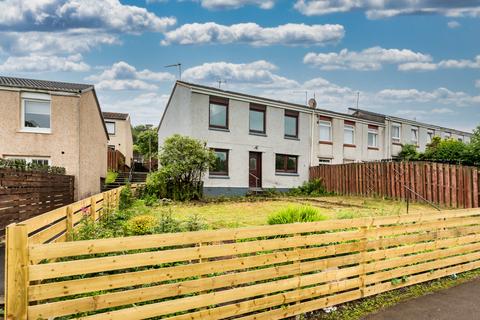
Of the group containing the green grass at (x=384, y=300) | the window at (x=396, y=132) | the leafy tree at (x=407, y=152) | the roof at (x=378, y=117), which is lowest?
the green grass at (x=384, y=300)

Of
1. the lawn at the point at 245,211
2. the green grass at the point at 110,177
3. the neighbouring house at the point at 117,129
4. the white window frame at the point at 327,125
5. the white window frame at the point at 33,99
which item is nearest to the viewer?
the lawn at the point at 245,211

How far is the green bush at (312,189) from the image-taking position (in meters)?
26.2

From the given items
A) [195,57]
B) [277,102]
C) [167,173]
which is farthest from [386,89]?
[167,173]

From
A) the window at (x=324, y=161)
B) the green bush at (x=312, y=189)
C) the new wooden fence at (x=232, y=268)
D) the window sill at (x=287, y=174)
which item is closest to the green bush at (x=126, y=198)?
the new wooden fence at (x=232, y=268)

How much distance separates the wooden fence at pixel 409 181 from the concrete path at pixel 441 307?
7.34 metres

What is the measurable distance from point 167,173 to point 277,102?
9.71 meters

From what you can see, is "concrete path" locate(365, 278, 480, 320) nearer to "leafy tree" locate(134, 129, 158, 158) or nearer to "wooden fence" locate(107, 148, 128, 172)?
"wooden fence" locate(107, 148, 128, 172)

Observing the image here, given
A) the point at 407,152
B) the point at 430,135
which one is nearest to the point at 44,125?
the point at 407,152

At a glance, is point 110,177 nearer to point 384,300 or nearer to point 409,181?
point 409,181

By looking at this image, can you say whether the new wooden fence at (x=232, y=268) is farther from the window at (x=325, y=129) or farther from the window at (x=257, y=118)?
the window at (x=325, y=129)

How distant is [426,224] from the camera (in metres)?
6.80

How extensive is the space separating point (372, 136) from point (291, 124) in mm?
8963

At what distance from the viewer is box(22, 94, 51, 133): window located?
Answer: 17859 mm

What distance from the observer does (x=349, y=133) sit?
3088 centimetres
